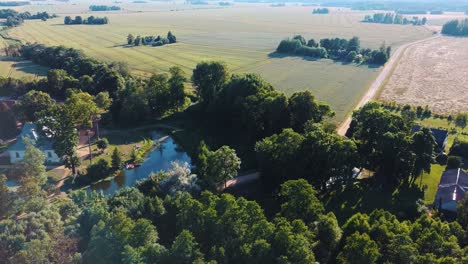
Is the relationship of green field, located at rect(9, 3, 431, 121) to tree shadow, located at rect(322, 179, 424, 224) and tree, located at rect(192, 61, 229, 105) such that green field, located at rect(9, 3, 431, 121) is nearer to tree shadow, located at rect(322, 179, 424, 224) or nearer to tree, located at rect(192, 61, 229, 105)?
tree, located at rect(192, 61, 229, 105)

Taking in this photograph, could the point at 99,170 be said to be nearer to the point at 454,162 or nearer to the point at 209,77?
the point at 209,77

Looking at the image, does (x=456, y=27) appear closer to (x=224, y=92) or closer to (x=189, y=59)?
(x=189, y=59)

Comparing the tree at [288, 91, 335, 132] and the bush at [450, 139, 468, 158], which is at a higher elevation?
the tree at [288, 91, 335, 132]

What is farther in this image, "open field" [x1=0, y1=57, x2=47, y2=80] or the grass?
"open field" [x1=0, y1=57, x2=47, y2=80]

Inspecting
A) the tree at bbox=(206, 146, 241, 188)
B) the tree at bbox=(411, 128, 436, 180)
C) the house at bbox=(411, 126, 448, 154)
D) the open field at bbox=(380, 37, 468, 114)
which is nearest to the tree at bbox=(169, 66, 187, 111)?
the tree at bbox=(206, 146, 241, 188)

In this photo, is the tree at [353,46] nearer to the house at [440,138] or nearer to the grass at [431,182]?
the house at [440,138]

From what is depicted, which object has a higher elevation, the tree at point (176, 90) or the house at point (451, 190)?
the tree at point (176, 90)

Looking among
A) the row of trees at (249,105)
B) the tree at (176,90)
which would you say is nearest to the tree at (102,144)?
the tree at (176,90)

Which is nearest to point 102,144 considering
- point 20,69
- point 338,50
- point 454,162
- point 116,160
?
point 116,160
